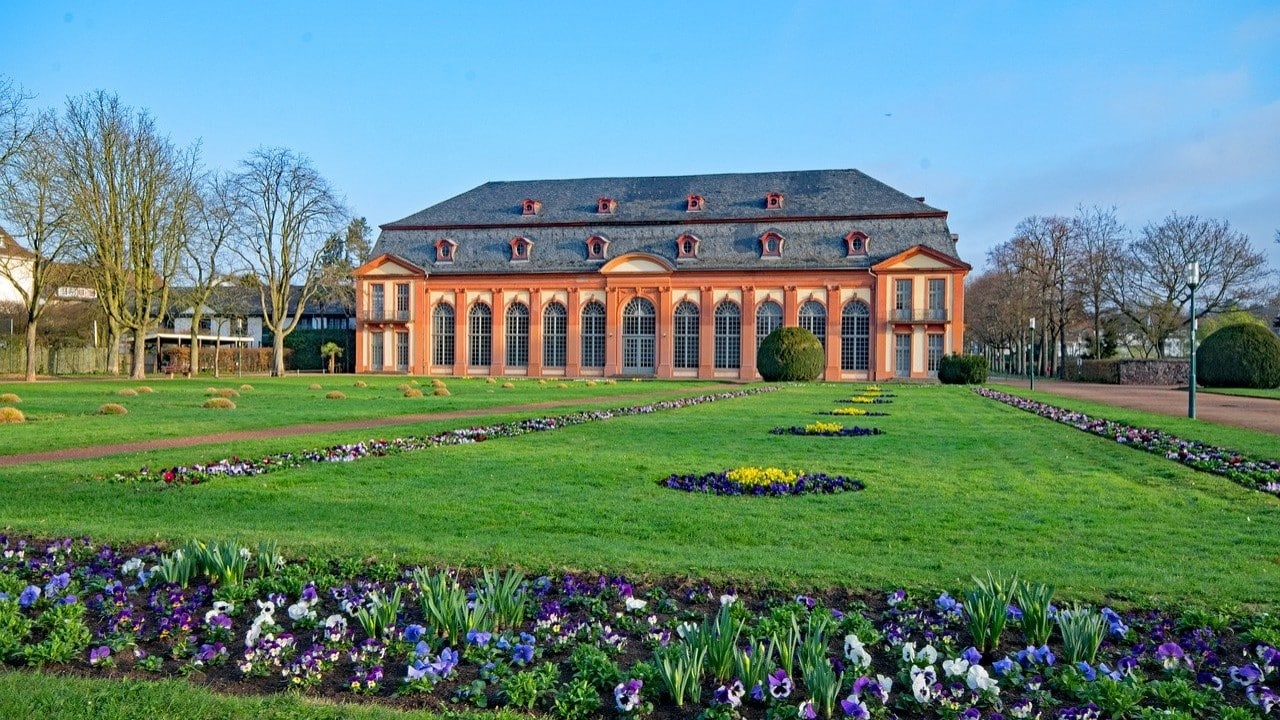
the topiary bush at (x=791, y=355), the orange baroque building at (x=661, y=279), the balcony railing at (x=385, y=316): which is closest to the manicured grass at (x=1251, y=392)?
the orange baroque building at (x=661, y=279)

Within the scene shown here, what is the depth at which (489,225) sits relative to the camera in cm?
6388

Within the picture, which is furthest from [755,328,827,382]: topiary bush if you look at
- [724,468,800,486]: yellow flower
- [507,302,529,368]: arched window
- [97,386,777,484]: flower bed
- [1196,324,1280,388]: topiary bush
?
[724,468,800,486]: yellow flower

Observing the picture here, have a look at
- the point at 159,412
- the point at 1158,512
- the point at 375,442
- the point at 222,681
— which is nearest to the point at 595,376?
the point at 159,412

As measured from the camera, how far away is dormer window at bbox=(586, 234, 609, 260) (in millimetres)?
61688

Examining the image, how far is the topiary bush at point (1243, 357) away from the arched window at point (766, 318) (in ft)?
81.0

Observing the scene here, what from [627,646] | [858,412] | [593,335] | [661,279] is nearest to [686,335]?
[661,279]

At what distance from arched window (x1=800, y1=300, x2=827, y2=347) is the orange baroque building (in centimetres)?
8

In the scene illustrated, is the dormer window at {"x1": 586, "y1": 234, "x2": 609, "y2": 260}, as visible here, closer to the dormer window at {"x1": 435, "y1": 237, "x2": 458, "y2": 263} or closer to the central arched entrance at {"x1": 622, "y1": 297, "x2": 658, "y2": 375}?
the central arched entrance at {"x1": 622, "y1": 297, "x2": 658, "y2": 375}

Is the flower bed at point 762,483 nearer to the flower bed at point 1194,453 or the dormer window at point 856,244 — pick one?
the flower bed at point 1194,453

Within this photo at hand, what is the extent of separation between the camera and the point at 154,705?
3.79 m

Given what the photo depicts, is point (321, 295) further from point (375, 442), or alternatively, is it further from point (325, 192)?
point (375, 442)

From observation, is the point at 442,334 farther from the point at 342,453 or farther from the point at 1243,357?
the point at 342,453

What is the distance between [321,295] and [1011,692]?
71094 mm

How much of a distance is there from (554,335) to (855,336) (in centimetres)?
2152
